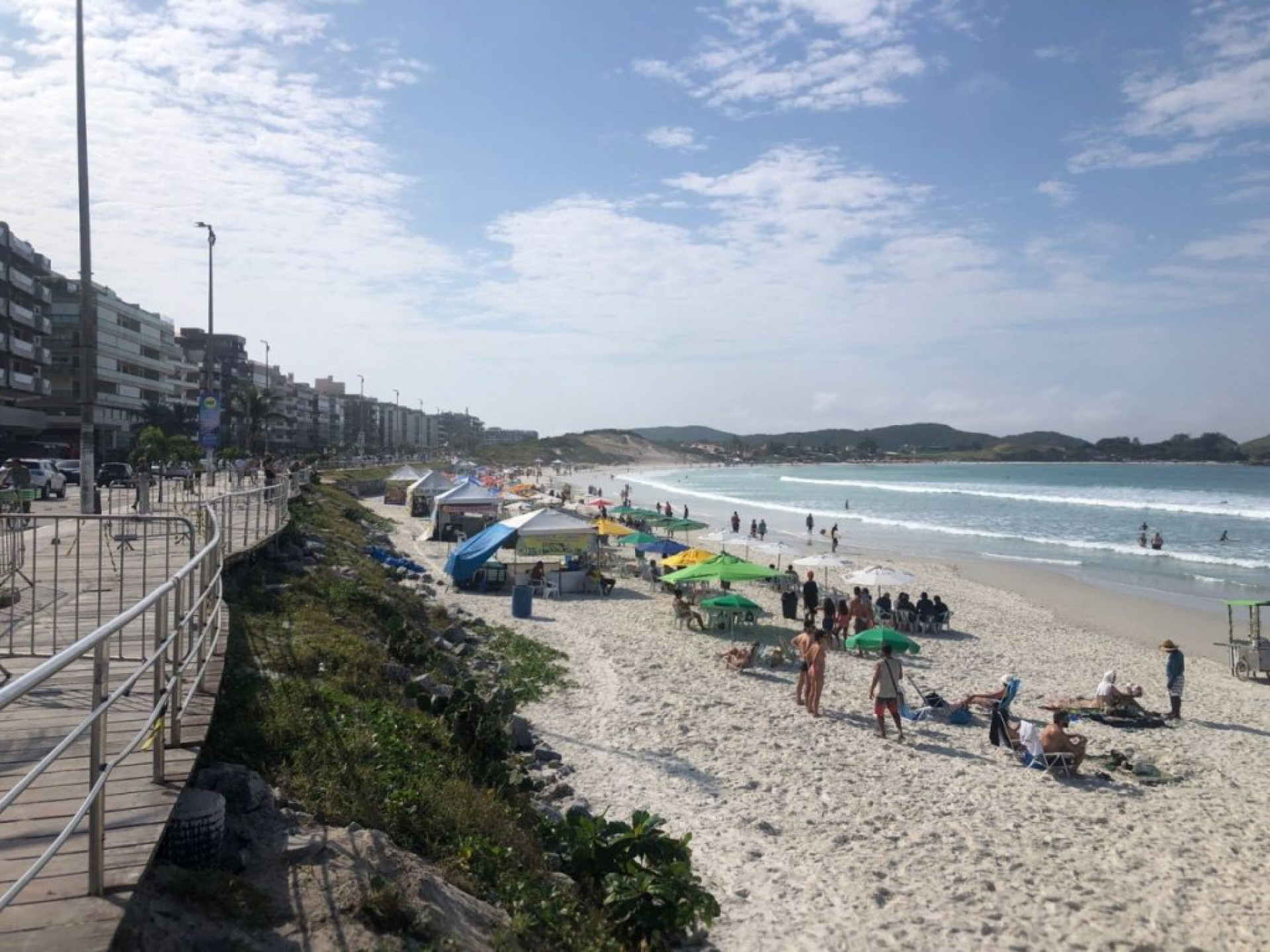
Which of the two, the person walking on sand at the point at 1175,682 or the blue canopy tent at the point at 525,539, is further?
the blue canopy tent at the point at 525,539

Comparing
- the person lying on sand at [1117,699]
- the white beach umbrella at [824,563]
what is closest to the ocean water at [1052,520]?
the white beach umbrella at [824,563]

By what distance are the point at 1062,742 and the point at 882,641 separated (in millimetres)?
5338

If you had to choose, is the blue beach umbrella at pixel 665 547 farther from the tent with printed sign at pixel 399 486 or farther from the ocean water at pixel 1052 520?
the tent with printed sign at pixel 399 486

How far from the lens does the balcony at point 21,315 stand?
5028 cm

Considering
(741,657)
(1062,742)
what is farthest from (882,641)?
(1062,742)

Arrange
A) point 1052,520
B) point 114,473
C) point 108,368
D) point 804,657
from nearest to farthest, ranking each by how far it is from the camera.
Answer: point 804,657
point 114,473
point 1052,520
point 108,368

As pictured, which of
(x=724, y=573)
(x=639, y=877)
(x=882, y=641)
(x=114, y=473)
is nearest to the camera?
(x=639, y=877)

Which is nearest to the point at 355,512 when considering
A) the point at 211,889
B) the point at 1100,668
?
the point at 1100,668

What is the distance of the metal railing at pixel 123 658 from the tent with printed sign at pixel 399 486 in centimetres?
4113

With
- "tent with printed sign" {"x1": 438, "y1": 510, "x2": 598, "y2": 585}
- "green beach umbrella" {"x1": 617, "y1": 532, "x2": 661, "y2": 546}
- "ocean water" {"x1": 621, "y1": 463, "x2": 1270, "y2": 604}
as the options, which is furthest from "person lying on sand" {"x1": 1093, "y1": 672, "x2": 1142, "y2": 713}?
"ocean water" {"x1": 621, "y1": 463, "x2": 1270, "y2": 604}

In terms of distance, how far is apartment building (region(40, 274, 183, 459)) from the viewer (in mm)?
63344

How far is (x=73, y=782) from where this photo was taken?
4277mm

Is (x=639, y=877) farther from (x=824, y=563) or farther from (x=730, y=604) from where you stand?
(x=824, y=563)

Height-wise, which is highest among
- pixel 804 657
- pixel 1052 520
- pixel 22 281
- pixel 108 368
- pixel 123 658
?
pixel 22 281
